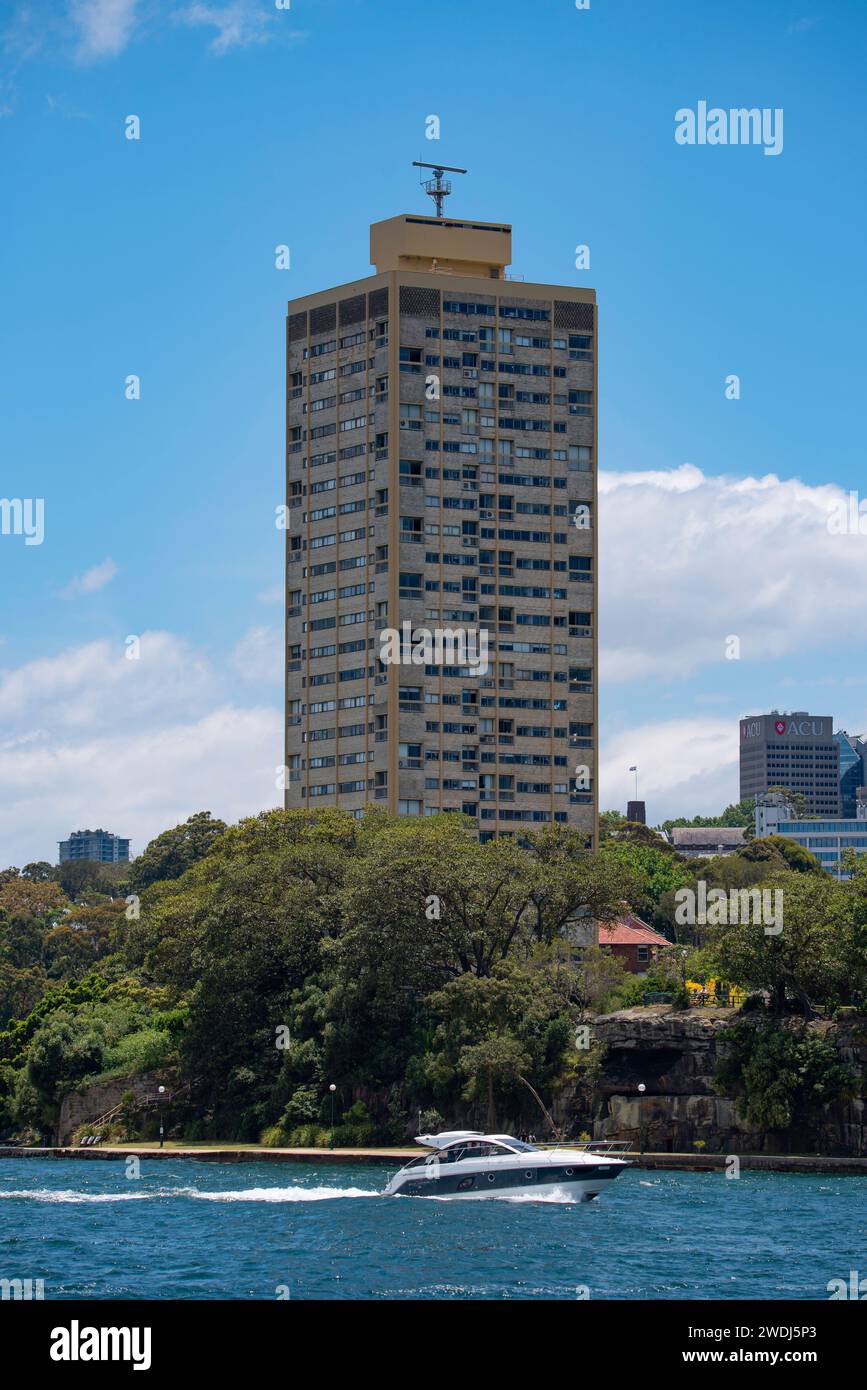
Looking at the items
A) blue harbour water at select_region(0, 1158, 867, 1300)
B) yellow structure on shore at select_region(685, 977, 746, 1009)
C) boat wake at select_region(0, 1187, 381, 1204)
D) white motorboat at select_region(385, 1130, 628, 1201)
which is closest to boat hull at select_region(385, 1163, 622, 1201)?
white motorboat at select_region(385, 1130, 628, 1201)

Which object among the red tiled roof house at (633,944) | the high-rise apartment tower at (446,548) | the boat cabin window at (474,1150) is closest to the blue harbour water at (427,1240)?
the boat cabin window at (474,1150)

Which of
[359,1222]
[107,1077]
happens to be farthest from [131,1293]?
[107,1077]

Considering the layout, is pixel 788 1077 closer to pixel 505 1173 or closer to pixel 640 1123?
pixel 640 1123

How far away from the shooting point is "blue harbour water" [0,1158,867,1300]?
4453cm

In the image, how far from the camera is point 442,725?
485 ft

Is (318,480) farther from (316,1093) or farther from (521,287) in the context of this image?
(316,1093)

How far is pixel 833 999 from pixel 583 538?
74.6m

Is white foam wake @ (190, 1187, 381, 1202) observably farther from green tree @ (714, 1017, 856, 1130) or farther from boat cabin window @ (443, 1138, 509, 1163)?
green tree @ (714, 1017, 856, 1130)

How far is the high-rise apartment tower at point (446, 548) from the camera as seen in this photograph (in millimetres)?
147875

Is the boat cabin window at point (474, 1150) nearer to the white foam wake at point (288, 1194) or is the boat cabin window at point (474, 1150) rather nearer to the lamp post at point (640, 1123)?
the white foam wake at point (288, 1194)

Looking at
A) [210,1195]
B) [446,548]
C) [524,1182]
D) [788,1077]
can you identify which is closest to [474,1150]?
[524,1182]

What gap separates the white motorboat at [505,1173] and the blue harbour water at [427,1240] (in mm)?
615

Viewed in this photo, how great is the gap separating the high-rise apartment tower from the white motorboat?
82358 mm

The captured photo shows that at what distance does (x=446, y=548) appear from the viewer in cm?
14875
